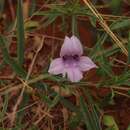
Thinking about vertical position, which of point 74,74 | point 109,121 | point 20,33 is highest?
point 20,33

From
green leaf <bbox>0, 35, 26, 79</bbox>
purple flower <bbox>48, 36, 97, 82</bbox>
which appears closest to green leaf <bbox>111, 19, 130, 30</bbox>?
purple flower <bbox>48, 36, 97, 82</bbox>

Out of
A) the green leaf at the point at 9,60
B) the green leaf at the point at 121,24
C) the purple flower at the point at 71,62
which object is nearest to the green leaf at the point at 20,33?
the green leaf at the point at 9,60

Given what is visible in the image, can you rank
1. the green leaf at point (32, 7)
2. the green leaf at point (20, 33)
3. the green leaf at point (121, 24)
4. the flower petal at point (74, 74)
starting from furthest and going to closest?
the green leaf at point (32, 7) < the green leaf at point (121, 24) < the green leaf at point (20, 33) < the flower petal at point (74, 74)

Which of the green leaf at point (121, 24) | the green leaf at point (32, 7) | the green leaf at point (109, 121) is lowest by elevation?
the green leaf at point (109, 121)

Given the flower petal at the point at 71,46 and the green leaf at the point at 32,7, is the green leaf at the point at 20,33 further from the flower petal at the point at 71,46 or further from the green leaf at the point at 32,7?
the green leaf at the point at 32,7

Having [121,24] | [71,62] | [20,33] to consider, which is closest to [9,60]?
[20,33]

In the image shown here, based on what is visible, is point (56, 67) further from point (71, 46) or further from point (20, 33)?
point (20, 33)

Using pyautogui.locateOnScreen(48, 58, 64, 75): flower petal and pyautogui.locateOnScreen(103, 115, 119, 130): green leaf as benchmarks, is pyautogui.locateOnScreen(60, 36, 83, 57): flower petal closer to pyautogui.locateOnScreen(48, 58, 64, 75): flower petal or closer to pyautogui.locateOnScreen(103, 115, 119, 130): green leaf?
pyautogui.locateOnScreen(48, 58, 64, 75): flower petal
